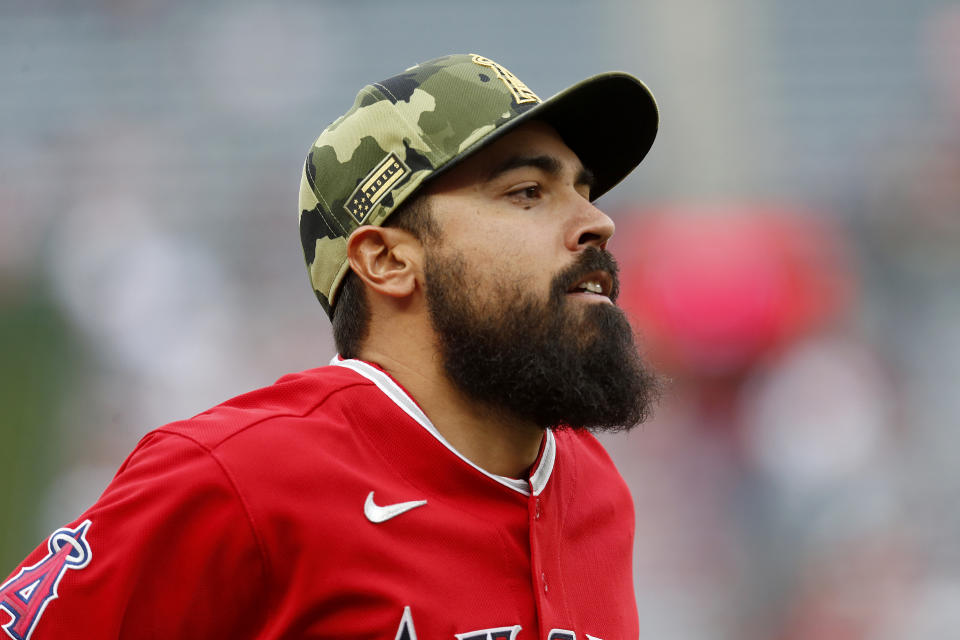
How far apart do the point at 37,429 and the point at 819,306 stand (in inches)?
185

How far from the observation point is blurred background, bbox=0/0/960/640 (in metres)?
6.00

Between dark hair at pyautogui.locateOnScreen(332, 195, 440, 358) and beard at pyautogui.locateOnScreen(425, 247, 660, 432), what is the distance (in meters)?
0.06

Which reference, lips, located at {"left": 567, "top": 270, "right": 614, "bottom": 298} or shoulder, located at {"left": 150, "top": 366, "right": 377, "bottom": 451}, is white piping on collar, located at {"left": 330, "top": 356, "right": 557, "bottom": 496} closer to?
shoulder, located at {"left": 150, "top": 366, "right": 377, "bottom": 451}

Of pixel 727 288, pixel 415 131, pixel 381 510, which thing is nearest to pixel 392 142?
pixel 415 131

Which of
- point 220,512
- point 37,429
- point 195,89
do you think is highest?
point 195,89

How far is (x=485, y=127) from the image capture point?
192cm

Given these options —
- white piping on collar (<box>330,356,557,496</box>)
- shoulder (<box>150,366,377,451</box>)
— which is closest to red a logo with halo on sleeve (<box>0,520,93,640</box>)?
shoulder (<box>150,366,377,451</box>)

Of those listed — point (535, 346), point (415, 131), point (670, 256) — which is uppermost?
point (670, 256)

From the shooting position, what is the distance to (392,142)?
197 centimetres

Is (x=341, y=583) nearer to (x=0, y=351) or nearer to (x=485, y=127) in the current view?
(x=485, y=127)

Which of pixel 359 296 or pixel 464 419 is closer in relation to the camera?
pixel 464 419

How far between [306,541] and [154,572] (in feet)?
0.68

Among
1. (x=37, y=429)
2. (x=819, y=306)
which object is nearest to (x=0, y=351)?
(x=37, y=429)

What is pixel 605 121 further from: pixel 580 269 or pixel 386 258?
pixel 386 258
